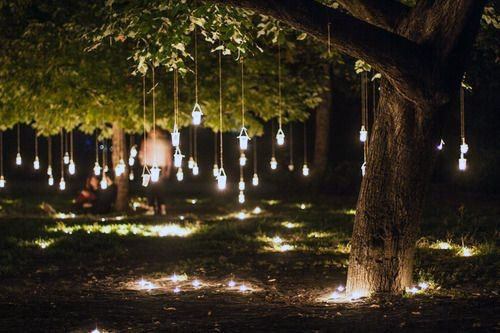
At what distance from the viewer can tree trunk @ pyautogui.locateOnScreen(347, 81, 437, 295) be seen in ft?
29.1

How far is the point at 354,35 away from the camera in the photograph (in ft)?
26.5

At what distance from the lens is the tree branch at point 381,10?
9086 millimetres

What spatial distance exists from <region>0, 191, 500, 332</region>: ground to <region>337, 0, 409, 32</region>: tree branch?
3.22m

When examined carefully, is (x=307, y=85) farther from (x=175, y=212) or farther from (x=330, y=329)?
(x=330, y=329)

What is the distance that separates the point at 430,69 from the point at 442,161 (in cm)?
2144

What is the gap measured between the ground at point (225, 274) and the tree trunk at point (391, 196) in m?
0.35

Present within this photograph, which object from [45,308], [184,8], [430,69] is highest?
[184,8]

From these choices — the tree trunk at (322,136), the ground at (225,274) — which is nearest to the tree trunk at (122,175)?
the ground at (225,274)

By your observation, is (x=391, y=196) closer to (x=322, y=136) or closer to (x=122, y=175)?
(x=122, y=175)

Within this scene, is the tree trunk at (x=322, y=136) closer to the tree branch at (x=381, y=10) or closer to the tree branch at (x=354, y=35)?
the tree branch at (x=381, y=10)

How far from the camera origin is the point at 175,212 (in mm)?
21297

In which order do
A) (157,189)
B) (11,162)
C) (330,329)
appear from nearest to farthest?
(330,329) < (157,189) < (11,162)

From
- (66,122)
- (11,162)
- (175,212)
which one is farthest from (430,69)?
(11,162)

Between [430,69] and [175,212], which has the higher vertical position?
[430,69]
